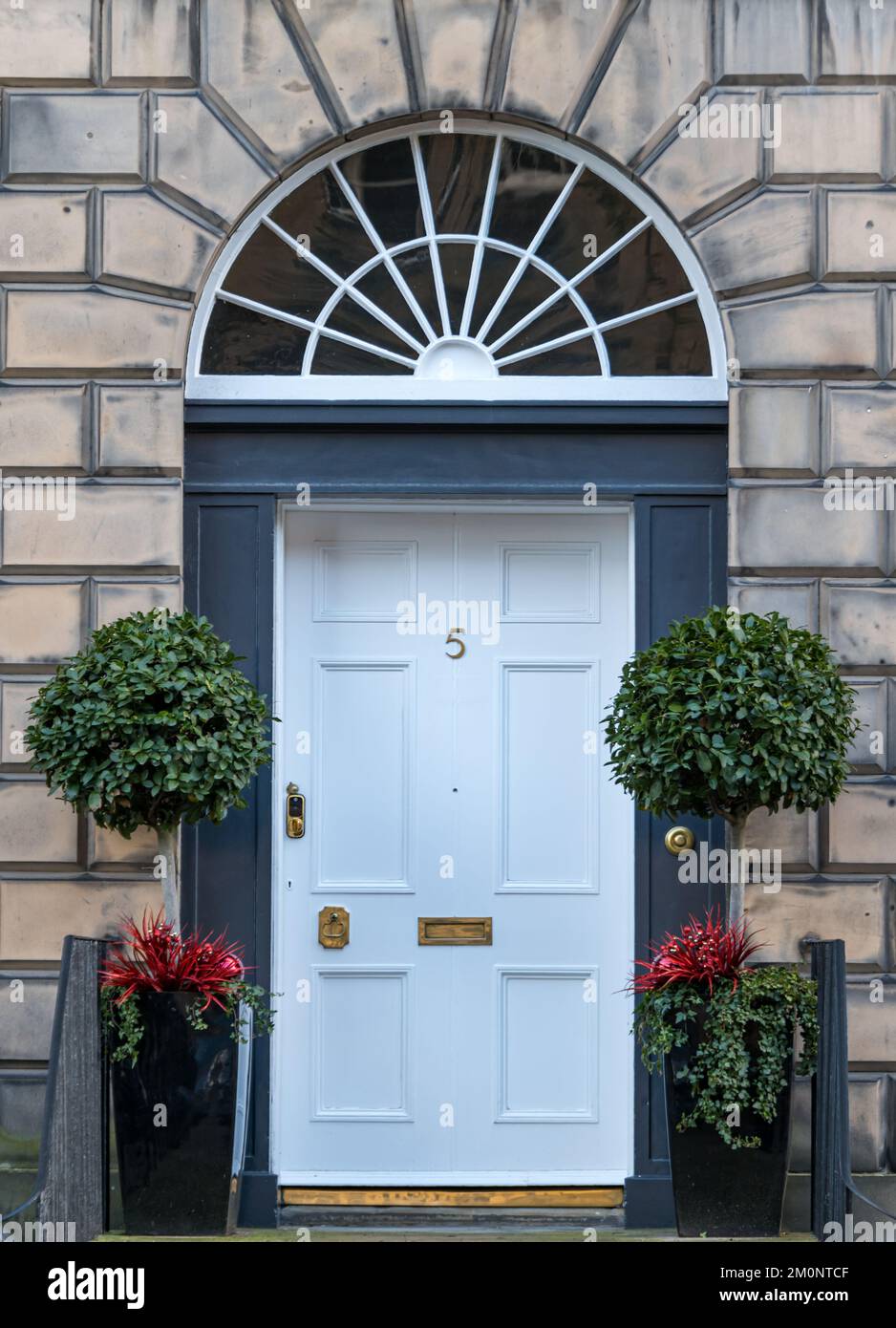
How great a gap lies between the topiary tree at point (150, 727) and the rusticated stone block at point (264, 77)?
2083 mm

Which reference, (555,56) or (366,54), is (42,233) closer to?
(366,54)

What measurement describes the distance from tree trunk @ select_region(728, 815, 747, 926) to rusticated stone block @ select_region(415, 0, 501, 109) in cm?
309

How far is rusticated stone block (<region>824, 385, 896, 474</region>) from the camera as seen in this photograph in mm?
6137

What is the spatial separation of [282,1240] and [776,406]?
3.75m

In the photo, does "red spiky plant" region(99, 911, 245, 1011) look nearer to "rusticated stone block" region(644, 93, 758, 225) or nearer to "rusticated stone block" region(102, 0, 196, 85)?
"rusticated stone block" region(102, 0, 196, 85)

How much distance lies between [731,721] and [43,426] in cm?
299

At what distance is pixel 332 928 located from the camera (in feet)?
20.7

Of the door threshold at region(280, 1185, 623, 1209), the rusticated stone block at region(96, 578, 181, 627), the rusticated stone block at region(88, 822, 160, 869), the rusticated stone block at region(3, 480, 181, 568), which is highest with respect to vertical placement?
the rusticated stone block at region(3, 480, 181, 568)

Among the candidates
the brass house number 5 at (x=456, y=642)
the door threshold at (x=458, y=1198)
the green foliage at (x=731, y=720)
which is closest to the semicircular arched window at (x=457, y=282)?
the brass house number 5 at (x=456, y=642)

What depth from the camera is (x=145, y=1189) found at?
5.41 metres

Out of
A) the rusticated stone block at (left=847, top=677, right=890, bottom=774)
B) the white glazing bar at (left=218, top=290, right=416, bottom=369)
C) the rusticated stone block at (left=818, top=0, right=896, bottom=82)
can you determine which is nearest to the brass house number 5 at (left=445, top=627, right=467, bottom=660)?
the white glazing bar at (left=218, top=290, right=416, bottom=369)

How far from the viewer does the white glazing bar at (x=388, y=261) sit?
6.36 meters

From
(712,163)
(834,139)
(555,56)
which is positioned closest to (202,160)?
(555,56)

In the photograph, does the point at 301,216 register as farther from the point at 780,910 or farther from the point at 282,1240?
the point at 282,1240
